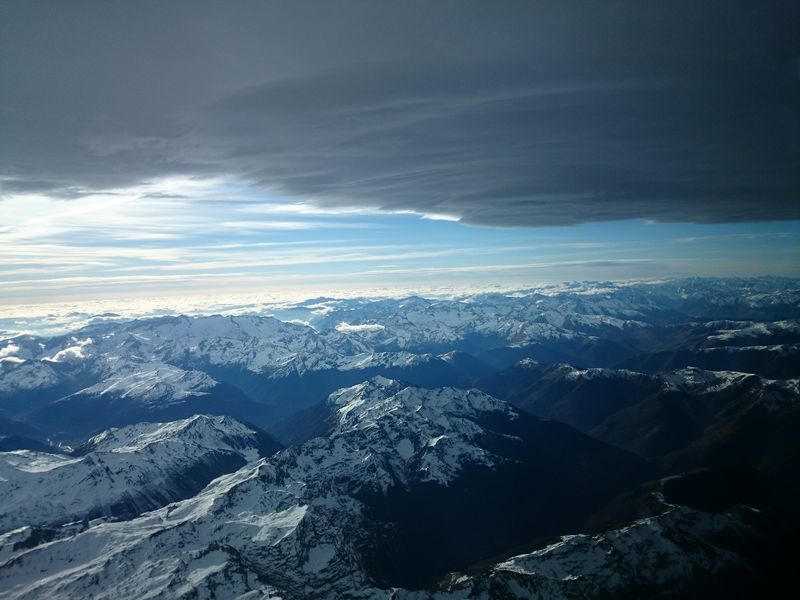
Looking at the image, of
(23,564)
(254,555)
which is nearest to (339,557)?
(254,555)

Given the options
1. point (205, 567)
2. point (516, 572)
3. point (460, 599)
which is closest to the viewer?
point (460, 599)

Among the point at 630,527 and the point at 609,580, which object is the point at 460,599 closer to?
the point at 609,580

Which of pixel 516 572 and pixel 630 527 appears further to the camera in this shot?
pixel 630 527

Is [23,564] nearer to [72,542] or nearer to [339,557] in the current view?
[72,542]

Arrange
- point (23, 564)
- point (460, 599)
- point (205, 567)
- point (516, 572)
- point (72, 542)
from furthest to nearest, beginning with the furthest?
point (72, 542)
point (23, 564)
point (205, 567)
point (516, 572)
point (460, 599)

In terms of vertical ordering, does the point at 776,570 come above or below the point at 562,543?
below

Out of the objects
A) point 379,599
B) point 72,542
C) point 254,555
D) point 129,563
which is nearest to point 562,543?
point 379,599

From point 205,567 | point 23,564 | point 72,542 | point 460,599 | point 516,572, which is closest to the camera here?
point 460,599

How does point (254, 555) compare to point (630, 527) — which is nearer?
point (630, 527)

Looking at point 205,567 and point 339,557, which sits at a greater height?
point 205,567
